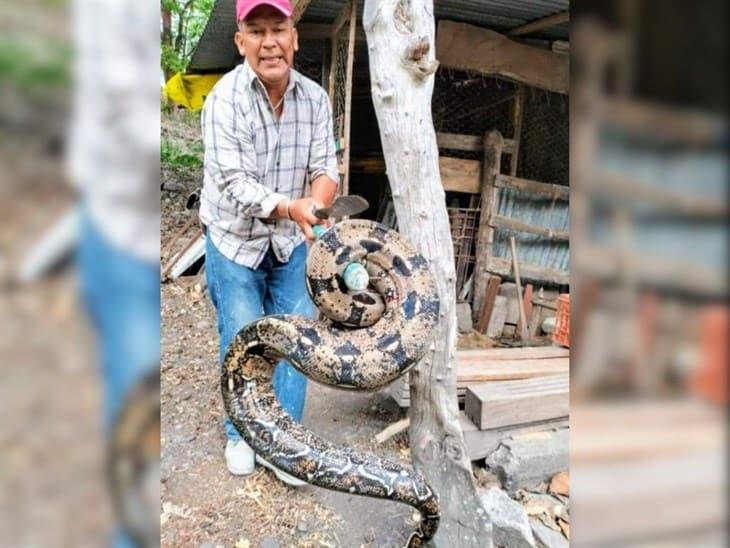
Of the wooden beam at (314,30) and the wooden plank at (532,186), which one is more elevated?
the wooden beam at (314,30)

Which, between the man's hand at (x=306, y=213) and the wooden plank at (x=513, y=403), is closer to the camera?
the man's hand at (x=306, y=213)

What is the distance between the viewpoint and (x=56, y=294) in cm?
25

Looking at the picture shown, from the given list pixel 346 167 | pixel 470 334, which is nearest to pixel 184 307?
pixel 346 167

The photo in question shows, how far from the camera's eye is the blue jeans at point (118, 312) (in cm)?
26

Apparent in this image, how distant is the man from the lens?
133 centimetres

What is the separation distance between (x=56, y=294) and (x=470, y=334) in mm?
4138

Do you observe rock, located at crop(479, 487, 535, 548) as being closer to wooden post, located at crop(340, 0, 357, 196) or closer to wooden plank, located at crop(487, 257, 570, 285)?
wooden post, located at crop(340, 0, 357, 196)

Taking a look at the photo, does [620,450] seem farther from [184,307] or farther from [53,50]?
[184,307]

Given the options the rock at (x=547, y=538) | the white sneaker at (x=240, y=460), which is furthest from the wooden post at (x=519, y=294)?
the white sneaker at (x=240, y=460)

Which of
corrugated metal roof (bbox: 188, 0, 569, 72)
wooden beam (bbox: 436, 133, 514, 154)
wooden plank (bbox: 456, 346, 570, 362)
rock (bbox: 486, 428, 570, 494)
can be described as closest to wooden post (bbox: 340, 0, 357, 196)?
corrugated metal roof (bbox: 188, 0, 569, 72)

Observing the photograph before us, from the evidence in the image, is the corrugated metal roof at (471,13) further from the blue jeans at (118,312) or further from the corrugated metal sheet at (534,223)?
the blue jeans at (118,312)

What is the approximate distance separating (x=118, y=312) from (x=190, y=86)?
5189mm

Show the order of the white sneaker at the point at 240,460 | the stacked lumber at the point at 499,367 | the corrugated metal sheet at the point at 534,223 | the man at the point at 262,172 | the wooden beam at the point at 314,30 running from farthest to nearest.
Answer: the corrugated metal sheet at the point at 534,223 → the wooden beam at the point at 314,30 → the stacked lumber at the point at 499,367 → the white sneaker at the point at 240,460 → the man at the point at 262,172

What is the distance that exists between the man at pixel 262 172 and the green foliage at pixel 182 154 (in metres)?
4.70
